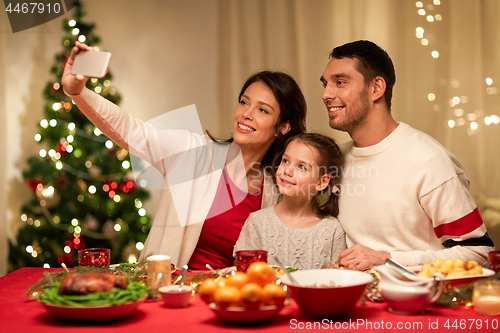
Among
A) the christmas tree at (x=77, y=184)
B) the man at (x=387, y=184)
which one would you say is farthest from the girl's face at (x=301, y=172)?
the christmas tree at (x=77, y=184)

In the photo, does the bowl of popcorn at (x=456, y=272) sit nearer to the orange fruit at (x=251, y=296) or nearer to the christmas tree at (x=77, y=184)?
the orange fruit at (x=251, y=296)

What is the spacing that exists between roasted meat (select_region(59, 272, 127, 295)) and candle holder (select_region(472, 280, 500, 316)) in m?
0.94

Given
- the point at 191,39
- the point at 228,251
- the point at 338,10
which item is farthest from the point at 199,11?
the point at 228,251

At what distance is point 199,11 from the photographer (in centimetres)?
443

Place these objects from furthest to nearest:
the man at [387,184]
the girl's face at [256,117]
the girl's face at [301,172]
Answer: the girl's face at [256,117] → the girl's face at [301,172] → the man at [387,184]

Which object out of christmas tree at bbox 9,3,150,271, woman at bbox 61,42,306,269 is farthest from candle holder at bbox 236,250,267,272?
christmas tree at bbox 9,3,150,271

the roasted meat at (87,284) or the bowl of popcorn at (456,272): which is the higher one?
the roasted meat at (87,284)

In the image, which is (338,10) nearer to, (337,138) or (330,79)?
(337,138)

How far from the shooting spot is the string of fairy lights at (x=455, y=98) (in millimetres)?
3586

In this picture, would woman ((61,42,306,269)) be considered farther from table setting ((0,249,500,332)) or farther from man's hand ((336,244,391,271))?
table setting ((0,249,500,332))

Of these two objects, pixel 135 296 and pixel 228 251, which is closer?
pixel 135 296

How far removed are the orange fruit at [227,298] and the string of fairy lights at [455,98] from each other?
124 inches

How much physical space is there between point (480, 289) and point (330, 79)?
1403mm

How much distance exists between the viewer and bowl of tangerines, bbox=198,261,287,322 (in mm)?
1073
